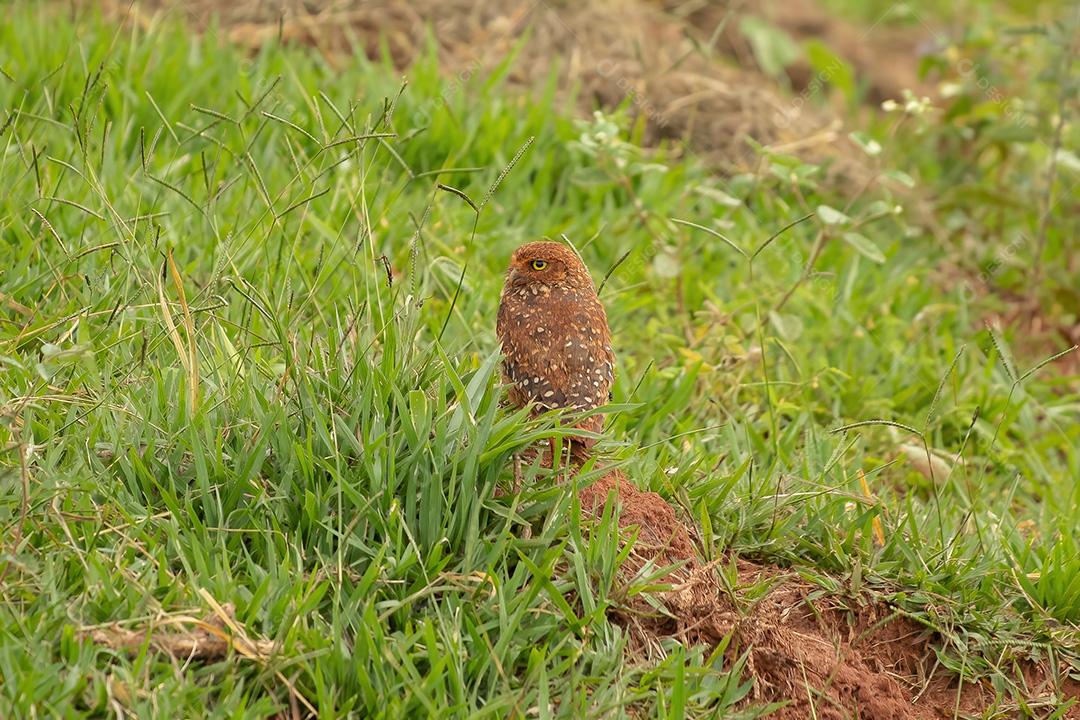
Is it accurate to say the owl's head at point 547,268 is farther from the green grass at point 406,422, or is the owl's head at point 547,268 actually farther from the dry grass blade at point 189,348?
the dry grass blade at point 189,348

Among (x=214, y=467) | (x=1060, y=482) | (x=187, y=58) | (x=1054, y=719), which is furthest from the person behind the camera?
(x=187, y=58)

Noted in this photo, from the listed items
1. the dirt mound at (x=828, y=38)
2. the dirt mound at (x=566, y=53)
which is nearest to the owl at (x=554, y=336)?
the dirt mound at (x=566, y=53)

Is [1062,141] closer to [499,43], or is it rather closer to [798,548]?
[499,43]

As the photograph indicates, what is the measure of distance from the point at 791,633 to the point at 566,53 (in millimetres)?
4023

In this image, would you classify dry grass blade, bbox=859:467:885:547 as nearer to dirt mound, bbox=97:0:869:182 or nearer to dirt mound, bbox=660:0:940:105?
dirt mound, bbox=97:0:869:182

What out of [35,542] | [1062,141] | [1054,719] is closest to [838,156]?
[1062,141]

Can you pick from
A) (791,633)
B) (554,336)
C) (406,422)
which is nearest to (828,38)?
(554,336)

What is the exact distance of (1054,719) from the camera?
3.38 m

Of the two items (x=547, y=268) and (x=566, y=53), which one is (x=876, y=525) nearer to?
(x=547, y=268)

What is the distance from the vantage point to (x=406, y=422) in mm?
3127

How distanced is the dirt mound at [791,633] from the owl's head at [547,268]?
0.59 metres

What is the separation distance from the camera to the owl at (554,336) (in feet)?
11.2

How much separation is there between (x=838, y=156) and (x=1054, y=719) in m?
3.71

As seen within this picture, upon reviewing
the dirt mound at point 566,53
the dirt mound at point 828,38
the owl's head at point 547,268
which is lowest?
the dirt mound at point 828,38
